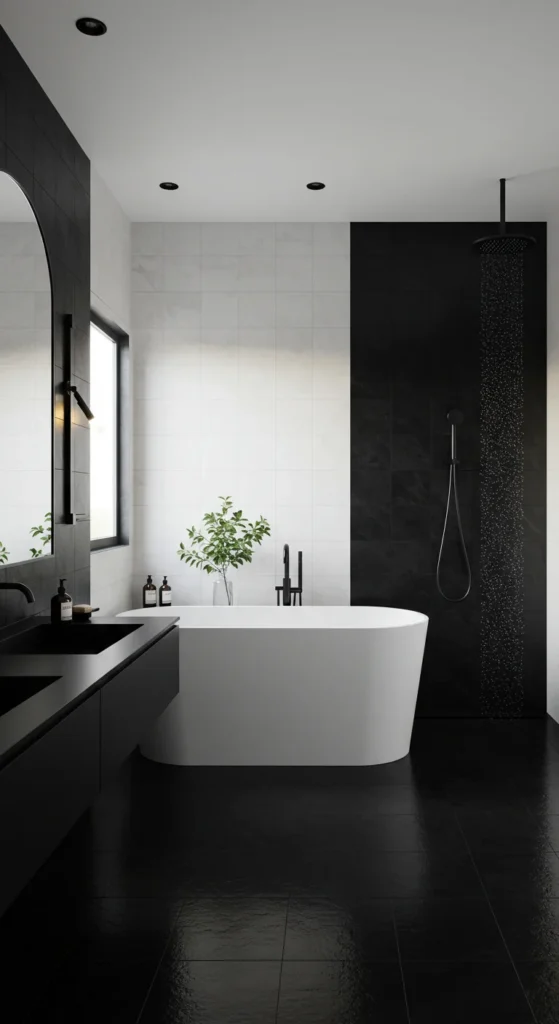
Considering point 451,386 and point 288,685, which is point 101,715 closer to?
point 288,685

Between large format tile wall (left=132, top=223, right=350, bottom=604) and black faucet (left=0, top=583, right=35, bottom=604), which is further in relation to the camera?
large format tile wall (left=132, top=223, right=350, bottom=604)

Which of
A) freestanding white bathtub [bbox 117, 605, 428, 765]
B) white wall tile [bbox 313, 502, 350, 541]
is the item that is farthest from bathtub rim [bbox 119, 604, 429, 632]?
freestanding white bathtub [bbox 117, 605, 428, 765]

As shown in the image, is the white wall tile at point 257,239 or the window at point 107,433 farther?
the white wall tile at point 257,239

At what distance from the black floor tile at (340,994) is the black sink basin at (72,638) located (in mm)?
1229

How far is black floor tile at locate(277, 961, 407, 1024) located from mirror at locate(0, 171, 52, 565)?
1.63 metres

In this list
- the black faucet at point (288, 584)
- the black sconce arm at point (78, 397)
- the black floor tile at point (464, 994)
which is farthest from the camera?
the black faucet at point (288, 584)

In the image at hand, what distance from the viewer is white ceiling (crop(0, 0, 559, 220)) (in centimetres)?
289

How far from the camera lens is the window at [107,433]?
4.70m

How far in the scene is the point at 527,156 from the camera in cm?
405

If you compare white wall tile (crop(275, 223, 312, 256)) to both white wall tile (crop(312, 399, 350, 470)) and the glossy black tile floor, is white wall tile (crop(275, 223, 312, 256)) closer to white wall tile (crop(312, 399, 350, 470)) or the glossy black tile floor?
white wall tile (crop(312, 399, 350, 470))

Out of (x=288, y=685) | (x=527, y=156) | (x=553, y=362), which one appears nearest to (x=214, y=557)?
(x=288, y=685)

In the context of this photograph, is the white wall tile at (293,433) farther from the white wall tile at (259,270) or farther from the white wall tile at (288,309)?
the white wall tile at (259,270)

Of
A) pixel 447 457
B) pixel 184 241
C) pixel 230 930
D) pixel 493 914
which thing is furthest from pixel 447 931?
pixel 184 241

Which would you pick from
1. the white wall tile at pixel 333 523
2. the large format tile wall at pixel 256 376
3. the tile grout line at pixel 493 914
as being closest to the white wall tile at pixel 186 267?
the large format tile wall at pixel 256 376
